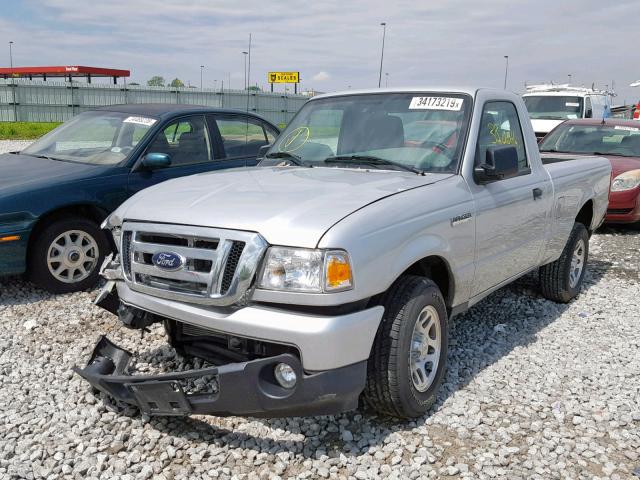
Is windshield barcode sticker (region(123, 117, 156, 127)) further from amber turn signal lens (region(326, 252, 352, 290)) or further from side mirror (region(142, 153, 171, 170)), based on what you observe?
amber turn signal lens (region(326, 252, 352, 290))

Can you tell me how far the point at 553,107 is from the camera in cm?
1711

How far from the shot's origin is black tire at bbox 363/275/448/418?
3.16 metres

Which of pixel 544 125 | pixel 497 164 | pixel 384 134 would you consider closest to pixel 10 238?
pixel 384 134

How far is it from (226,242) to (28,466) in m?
1.49

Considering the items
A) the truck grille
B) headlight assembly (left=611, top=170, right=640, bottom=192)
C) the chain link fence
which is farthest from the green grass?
the truck grille

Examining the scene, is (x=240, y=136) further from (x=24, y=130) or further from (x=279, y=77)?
(x=24, y=130)

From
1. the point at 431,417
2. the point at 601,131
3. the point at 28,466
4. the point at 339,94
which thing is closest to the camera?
the point at 28,466

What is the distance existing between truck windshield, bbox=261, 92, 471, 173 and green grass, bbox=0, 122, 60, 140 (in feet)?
72.5

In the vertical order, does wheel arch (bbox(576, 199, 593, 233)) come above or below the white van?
below

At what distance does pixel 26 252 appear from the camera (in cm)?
534

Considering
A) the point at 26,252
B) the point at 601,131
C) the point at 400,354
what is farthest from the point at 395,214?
the point at 601,131

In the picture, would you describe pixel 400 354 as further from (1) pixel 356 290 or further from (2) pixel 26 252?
(2) pixel 26 252

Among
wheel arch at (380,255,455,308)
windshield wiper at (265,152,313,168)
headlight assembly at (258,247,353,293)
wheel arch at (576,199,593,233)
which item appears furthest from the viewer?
wheel arch at (576,199,593,233)

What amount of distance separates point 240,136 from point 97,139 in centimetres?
163
